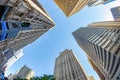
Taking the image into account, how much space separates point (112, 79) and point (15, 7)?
103 feet

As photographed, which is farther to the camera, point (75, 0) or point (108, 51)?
point (75, 0)

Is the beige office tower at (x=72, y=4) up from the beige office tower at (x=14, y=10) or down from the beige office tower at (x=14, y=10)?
down

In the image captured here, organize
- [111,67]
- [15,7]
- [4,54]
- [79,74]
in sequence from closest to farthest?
[15,7], [4,54], [111,67], [79,74]

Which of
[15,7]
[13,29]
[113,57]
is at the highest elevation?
[15,7]

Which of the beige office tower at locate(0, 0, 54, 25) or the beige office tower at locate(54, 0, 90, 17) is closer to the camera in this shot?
the beige office tower at locate(0, 0, 54, 25)

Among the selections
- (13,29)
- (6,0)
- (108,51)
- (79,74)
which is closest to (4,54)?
(13,29)

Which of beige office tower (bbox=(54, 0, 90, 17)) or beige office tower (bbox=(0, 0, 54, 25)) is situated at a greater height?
beige office tower (bbox=(0, 0, 54, 25))

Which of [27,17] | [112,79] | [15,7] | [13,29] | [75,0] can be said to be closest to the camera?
[15,7]

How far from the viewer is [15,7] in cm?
4347

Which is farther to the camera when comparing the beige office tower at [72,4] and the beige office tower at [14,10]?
the beige office tower at [72,4]

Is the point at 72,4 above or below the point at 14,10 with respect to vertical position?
below

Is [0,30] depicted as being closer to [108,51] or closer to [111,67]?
[108,51]

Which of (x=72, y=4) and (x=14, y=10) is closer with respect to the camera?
(x=14, y=10)

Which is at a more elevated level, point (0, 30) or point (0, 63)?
point (0, 30)
